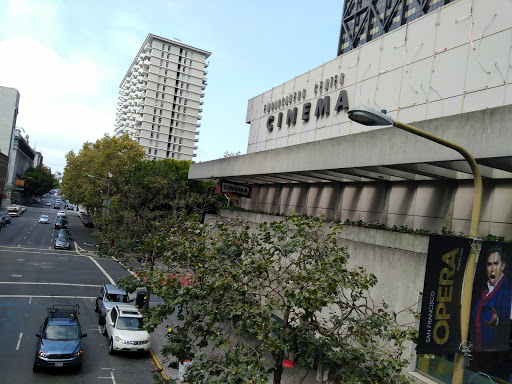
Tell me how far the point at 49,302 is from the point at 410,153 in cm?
2072

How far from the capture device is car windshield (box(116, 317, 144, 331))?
17.6 m

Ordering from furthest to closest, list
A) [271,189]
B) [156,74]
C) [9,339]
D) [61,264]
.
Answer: [156,74]
[61,264]
[271,189]
[9,339]

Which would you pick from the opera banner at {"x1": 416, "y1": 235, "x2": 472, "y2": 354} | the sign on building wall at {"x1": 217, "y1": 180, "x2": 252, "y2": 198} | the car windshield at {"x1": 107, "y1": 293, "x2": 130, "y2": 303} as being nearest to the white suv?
the car windshield at {"x1": 107, "y1": 293, "x2": 130, "y2": 303}

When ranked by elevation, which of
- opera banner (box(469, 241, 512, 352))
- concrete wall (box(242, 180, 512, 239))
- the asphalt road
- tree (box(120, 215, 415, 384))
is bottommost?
the asphalt road

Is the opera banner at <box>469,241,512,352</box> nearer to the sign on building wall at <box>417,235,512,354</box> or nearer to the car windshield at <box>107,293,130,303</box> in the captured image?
the sign on building wall at <box>417,235,512,354</box>

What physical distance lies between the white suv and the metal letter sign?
36.1 ft

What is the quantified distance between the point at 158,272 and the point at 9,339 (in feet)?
40.5

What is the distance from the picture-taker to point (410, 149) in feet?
40.7

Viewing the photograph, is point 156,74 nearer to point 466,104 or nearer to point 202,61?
point 202,61

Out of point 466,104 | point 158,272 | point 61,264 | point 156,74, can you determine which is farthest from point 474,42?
point 156,74

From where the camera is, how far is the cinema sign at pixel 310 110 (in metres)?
22.8

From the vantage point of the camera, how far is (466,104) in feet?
51.1

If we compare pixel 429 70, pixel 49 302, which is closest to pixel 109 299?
pixel 49 302

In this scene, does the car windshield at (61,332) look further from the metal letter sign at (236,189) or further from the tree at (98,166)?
the tree at (98,166)
